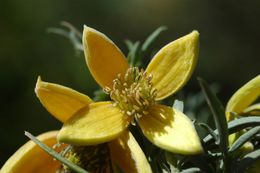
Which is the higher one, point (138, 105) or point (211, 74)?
point (138, 105)

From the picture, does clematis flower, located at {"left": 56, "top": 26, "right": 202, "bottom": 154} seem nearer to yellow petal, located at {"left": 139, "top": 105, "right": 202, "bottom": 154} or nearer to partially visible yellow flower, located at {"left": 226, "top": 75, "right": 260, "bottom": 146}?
yellow petal, located at {"left": 139, "top": 105, "right": 202, "bottom": 154}

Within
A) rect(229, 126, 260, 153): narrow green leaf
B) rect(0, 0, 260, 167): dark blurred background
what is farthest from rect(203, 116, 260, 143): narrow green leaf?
rect(0, 0, 260, 167): dark blurred background

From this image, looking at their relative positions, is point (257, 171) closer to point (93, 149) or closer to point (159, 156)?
point (159, 156)

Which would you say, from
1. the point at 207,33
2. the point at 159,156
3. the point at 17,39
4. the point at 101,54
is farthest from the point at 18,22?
the point at 159,156

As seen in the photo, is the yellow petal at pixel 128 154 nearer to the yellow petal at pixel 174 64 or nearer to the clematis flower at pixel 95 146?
the clematis flower at pixel 95 146

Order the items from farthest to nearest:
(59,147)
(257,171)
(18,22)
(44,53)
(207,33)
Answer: (207,33) → (18,22) → (44,53) → (59,147) → (257,171)

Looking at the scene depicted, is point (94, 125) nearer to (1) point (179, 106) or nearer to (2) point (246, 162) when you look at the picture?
(1) point (179, 106)
